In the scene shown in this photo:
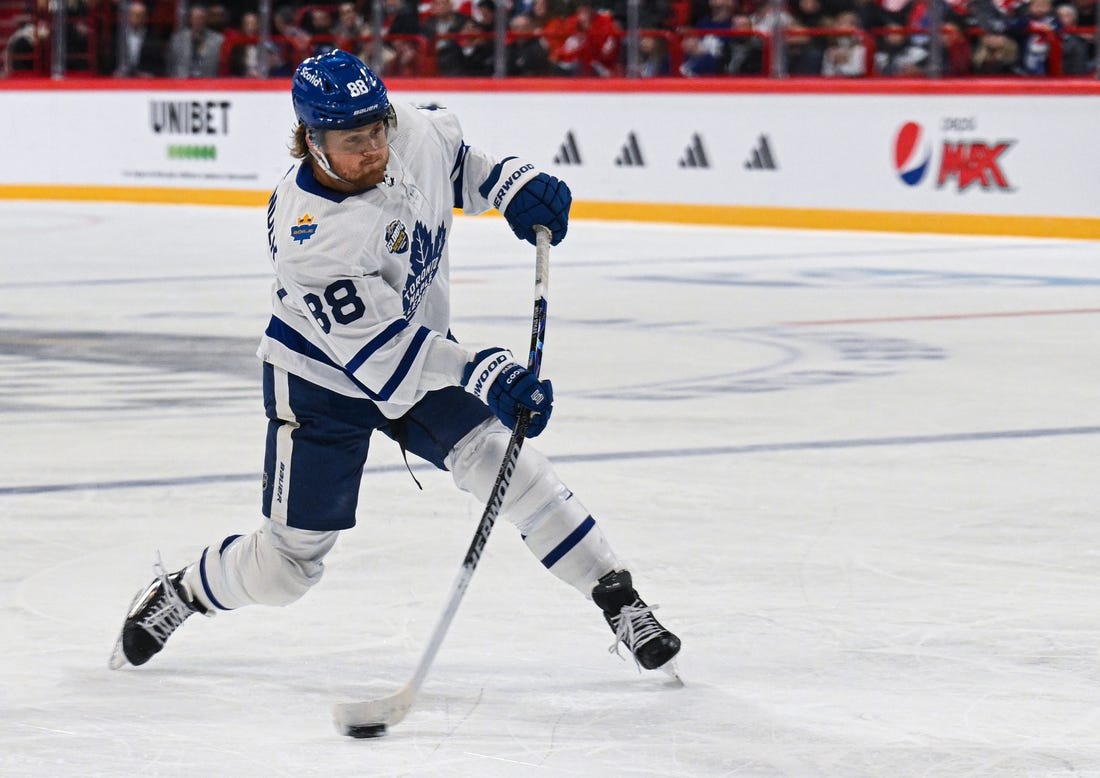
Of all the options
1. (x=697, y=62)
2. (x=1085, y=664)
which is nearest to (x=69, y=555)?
(x=1085, y=664)

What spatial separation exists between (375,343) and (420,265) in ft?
0.76

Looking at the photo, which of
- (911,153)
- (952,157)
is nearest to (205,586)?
(952,157)

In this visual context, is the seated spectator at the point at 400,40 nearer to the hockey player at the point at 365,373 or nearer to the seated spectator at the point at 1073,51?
the seated spectator at the point at 1073,51

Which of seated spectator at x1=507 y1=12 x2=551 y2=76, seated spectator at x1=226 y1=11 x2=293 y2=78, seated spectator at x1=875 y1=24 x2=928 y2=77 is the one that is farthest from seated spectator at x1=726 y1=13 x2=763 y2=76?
seated spectator at x1=226 y1=11 x2=293 y2=78

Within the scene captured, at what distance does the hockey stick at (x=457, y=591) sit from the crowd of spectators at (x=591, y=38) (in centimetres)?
1022

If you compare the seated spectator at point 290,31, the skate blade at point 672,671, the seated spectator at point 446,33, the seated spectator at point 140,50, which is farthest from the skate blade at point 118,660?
the seated spectator at point 140,50

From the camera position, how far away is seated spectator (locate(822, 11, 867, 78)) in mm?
13867

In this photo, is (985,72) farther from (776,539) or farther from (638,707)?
(638,707)

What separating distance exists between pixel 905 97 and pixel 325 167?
10907 mm

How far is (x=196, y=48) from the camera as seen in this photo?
17.7 m

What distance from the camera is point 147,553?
421 cm

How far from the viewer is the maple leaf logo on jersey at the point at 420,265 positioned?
10.6 feet

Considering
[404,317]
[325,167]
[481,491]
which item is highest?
[325,167]

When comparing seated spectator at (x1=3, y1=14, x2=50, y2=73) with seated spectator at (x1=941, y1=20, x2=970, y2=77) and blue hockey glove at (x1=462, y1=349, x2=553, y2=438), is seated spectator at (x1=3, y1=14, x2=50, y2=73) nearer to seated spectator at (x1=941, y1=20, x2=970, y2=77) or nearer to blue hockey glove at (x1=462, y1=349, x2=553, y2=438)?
seated spectator at (x1=941, y1=20, x2=970, y2=77)
